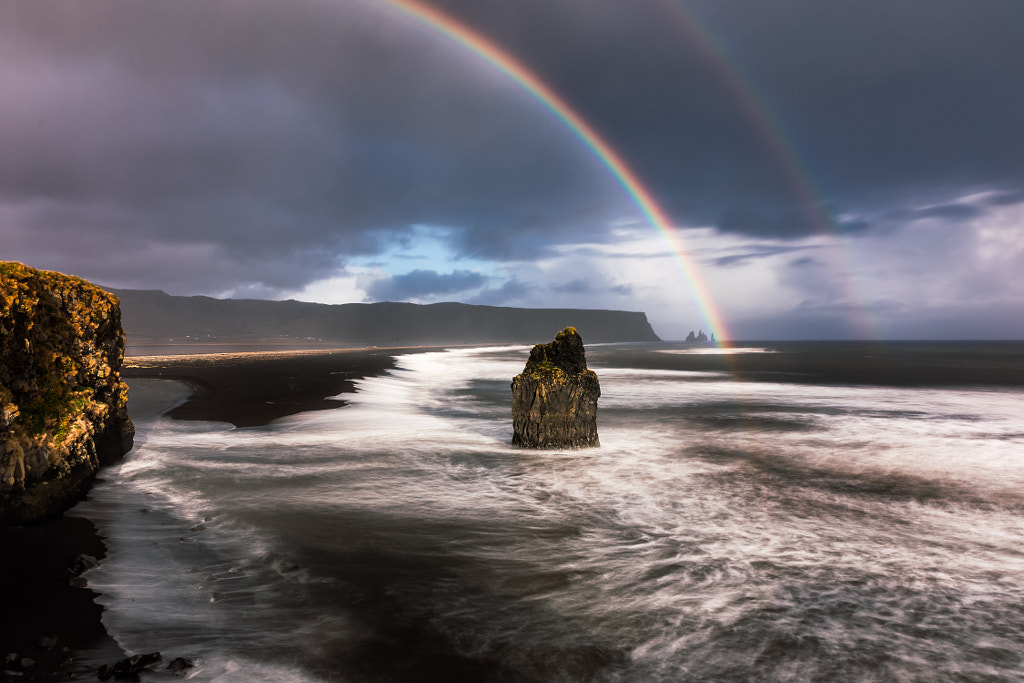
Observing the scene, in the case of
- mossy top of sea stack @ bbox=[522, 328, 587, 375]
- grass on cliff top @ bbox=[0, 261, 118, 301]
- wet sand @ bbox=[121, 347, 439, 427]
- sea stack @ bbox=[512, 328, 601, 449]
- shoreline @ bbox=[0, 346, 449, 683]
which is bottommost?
wet sand @ bbox=[121, 347, 439, 427]

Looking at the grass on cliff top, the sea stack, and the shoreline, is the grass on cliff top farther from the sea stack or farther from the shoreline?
the sea stack

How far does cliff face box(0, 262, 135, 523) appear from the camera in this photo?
8312 mm

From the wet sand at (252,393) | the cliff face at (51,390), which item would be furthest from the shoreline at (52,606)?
the wet sand at (252,393)

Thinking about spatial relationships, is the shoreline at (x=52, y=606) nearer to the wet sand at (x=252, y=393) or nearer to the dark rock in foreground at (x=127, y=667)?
the dark rock in foreground at (x=127, y=667)

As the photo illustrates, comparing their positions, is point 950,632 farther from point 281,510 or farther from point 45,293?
point 45,293

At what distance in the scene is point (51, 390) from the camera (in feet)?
32.7

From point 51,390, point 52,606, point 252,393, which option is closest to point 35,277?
point 51,390

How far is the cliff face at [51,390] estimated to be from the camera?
831 centimetres

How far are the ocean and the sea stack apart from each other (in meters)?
0.57

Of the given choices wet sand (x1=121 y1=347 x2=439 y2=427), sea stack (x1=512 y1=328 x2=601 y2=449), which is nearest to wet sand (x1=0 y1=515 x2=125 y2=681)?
sea stack (x1=512 y1=328 x2=601 y2=449)

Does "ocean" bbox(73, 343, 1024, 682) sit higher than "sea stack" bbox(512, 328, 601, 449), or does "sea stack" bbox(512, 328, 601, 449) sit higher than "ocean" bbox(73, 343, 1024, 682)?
"sea stack" bbox(512, 328, 601, 449)

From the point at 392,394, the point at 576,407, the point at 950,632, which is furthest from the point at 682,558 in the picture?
the point at 392,394

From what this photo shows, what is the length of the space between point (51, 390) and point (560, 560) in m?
Result: 9.18

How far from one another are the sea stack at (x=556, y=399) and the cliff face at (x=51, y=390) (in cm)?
917
